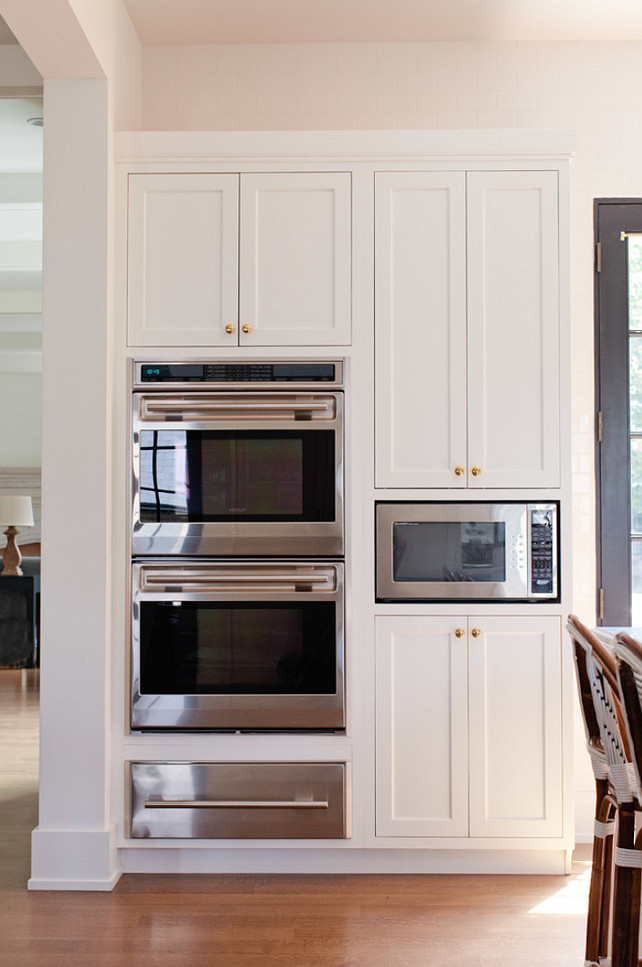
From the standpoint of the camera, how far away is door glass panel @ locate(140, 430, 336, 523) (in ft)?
9.13

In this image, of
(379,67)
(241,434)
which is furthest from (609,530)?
(379,67)

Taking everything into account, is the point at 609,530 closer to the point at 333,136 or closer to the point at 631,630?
the point at 631,630

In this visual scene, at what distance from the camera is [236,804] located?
9.00 feet

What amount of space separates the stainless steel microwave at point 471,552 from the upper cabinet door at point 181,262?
33.9 inches

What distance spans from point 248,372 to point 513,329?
2.91ft

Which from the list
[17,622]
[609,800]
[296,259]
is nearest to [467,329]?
[296,259]

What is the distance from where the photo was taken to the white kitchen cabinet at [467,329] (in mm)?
2785

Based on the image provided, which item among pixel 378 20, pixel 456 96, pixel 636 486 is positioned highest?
pixel 378 20

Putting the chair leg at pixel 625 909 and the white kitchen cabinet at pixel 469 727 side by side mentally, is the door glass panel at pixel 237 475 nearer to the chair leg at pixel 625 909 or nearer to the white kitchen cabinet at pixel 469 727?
the white kitchen cabinet at pixel 469 727

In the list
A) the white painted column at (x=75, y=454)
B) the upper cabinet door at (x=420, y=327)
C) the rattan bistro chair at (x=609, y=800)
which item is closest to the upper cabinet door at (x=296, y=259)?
the upper cabinet door at (x=420, y=327)

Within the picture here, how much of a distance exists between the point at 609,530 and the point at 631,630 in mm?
1093

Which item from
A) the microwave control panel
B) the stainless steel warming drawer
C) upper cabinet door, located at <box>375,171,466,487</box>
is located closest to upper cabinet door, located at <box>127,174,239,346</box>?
upper cabinet door, located at <box>375,171,466,487</box>

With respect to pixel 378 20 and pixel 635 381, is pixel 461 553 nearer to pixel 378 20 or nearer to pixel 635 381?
pixel 635 381

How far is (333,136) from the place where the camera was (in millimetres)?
2805
